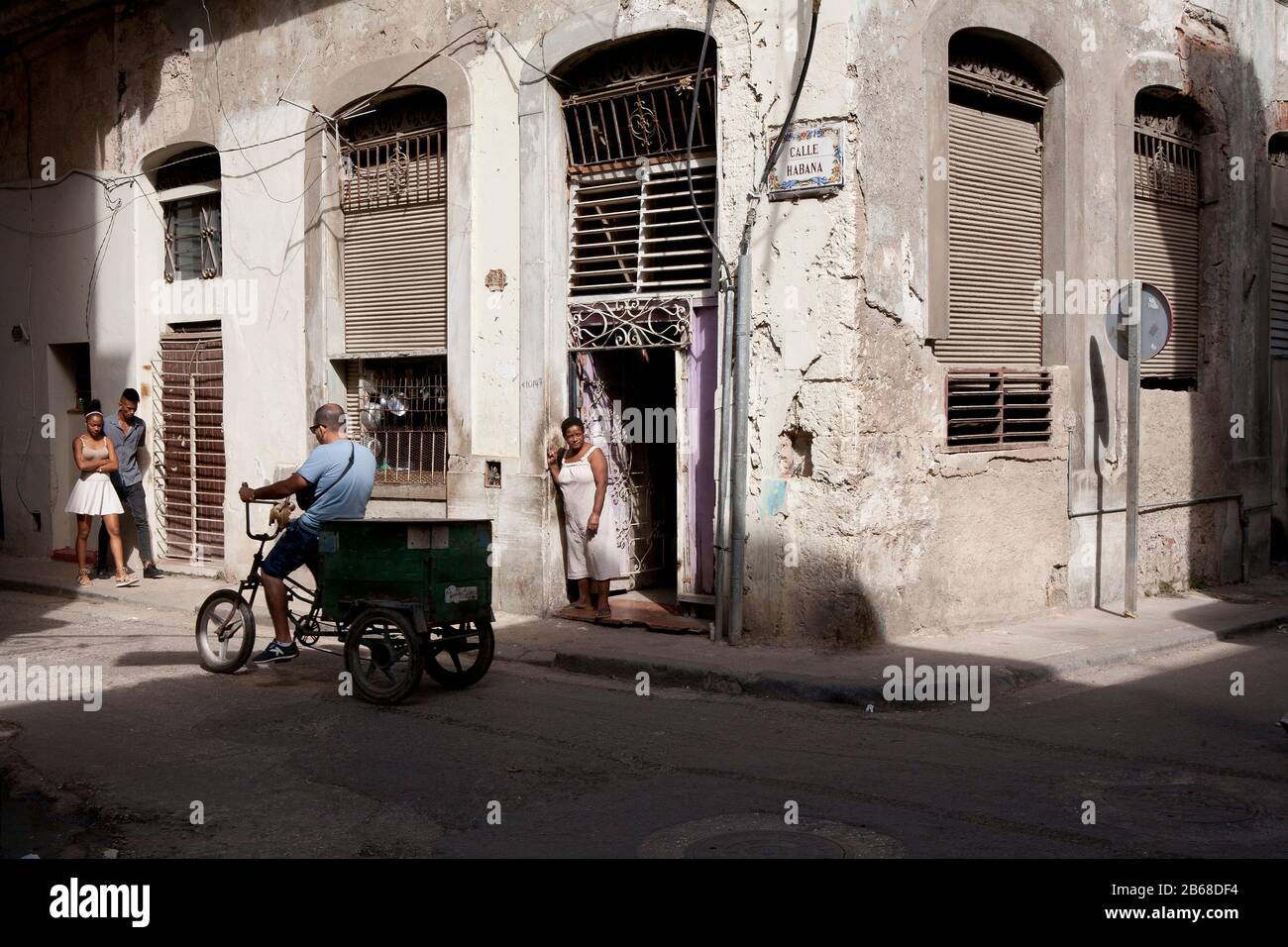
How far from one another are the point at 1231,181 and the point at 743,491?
6730 millimetres

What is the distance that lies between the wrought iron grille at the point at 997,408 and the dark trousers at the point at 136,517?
29.5ft

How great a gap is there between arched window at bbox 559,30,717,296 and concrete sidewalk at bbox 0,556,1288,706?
288 cm

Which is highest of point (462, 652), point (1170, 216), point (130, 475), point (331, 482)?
point (1170, 216)

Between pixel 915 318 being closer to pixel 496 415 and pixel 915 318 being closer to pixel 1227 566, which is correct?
pixel 496 415

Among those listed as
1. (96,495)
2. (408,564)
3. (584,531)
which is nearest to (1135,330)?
(584,531)

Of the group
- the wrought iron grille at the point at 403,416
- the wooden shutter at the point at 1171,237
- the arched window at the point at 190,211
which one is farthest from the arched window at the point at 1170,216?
the arched window at the point at 190,211

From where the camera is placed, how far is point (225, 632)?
8.93 meters

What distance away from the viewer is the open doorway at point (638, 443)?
11.2 m

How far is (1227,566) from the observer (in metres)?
12.7

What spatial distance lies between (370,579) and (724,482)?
300 cm

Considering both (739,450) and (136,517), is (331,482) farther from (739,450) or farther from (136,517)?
(136,517)

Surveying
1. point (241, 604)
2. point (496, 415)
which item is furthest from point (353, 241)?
point (241, 604)

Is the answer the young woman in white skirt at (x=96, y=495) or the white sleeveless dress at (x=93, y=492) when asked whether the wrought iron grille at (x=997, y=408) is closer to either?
the young woman in white skirt at (x=96, y=495)

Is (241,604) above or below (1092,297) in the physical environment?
below
